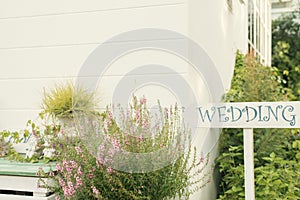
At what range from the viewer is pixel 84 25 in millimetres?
2379

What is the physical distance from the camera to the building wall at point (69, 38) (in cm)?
220

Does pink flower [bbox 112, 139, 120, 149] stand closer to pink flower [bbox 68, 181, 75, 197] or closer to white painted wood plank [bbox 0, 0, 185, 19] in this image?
pink flower [bbox 68, 181, 75, 197]

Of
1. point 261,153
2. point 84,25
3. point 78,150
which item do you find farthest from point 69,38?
point 261,153

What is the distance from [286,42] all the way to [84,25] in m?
6.88

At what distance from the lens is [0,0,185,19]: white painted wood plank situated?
226 centimetres

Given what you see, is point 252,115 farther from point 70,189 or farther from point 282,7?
point 282,7

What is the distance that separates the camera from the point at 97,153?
174 cm

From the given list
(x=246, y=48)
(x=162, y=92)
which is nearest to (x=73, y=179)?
(x=162, y=92)

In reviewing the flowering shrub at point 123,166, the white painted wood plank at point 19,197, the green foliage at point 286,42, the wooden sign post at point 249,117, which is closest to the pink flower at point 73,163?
the flowering shrub at point 123,166

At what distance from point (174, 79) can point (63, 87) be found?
0.67 m

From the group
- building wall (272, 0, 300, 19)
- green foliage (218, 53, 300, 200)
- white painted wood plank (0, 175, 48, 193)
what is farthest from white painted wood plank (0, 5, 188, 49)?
building wall (272, 0, 300, 19)

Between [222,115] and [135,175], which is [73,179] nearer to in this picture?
[135,175]

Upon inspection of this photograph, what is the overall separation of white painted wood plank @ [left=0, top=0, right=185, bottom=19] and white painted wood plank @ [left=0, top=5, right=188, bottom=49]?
0.09 feet

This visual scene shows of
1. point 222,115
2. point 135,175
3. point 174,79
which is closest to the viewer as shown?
point 135,175
